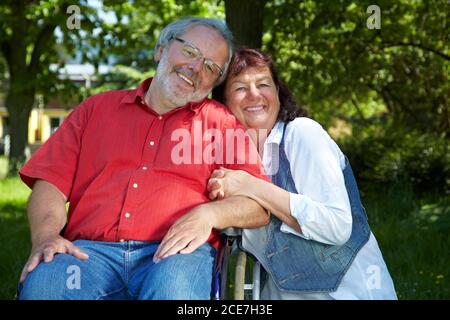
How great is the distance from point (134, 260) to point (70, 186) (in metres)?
0.50

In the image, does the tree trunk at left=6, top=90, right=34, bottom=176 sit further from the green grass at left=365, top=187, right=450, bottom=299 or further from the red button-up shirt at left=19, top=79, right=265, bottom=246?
the red button-up shirt at left=19, top=79, right=265, bottom=246

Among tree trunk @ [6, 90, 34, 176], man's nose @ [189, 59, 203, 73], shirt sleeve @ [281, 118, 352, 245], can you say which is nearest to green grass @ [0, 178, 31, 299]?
man's nose @ [189, 59, 203, 73]

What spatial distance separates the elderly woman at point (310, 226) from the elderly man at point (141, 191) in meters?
0.09

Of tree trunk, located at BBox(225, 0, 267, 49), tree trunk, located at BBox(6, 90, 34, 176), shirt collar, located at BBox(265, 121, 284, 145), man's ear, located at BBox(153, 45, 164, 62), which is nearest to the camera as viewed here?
shirt collar, located at BBox(265, 121, 284, 145)

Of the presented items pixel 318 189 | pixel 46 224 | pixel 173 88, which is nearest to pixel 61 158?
pixel 46 224

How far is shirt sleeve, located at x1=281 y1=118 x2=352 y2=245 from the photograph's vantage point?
2.58 metres

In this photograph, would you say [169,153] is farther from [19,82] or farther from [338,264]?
[19,82]

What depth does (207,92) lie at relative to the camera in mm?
3002

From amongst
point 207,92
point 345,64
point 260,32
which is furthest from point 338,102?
point 207,92

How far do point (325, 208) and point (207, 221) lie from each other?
18.5 inches

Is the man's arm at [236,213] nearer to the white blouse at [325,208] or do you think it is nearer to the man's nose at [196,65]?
the white blouse at [325,208]

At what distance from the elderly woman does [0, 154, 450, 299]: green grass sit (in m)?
1.52

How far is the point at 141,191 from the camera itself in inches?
108

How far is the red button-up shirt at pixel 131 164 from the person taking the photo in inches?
108
